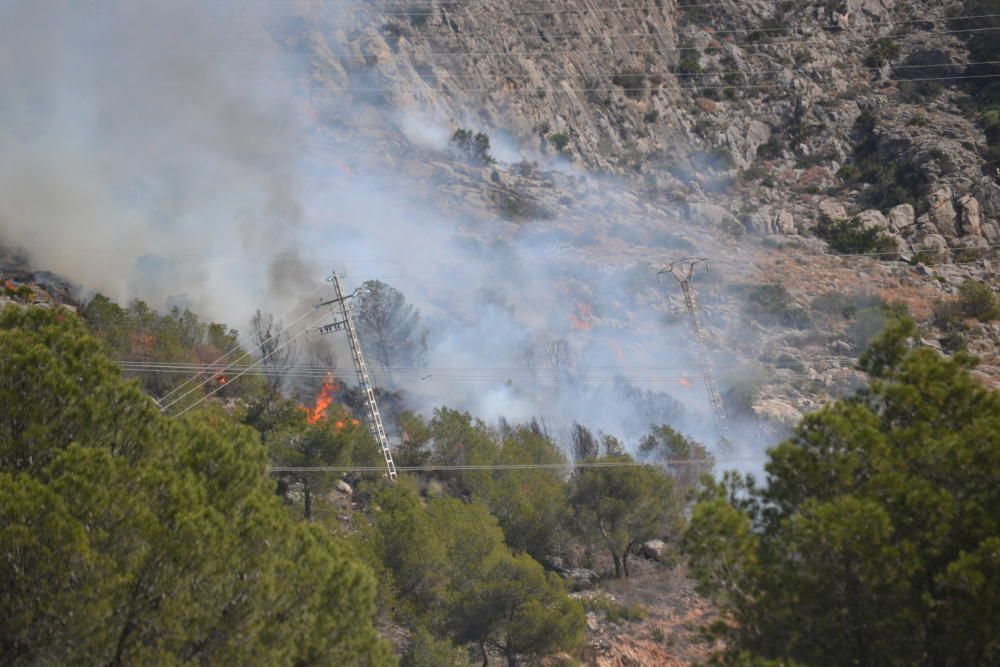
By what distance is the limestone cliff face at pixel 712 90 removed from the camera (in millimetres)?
69750

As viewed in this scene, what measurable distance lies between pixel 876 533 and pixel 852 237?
5757 centimetres

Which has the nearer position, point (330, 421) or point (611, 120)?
point (330, 421)

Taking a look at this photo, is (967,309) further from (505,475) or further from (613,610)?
(613,610)

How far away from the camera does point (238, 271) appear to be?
5181cm

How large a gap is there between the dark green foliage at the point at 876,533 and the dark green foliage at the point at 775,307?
138 feet

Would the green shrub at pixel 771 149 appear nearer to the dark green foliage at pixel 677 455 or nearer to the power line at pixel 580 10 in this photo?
the power line at pixel 580 10

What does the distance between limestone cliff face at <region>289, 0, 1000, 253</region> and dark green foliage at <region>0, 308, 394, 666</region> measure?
57670 millimetres

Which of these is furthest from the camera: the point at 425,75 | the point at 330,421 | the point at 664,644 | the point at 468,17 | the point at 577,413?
the point at 468,17

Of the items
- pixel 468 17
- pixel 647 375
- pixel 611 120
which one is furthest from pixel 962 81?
pixel 647 375

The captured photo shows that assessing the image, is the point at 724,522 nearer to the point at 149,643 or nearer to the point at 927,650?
the point at 927,650

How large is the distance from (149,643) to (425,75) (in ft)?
229

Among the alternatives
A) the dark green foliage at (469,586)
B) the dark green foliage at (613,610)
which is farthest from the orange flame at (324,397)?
the dark green foliage at (613,610)

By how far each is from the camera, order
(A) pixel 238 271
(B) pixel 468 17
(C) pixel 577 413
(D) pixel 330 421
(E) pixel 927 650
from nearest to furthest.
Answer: (E) pixel 927 650 < (D) pixel 330 421 < (C) pixel 577 413 < (A) pixel 238 271 < (B) pixel 468 17

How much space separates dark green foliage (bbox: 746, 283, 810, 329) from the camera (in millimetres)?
54094
